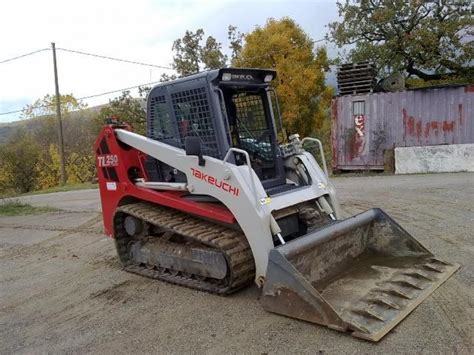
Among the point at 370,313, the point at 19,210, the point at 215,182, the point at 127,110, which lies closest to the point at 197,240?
the point at 215,182

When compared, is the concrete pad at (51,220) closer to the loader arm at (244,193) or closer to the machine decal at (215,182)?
the loader arm at (244,193)

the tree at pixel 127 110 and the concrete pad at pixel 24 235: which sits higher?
the tree at pixel 127 110

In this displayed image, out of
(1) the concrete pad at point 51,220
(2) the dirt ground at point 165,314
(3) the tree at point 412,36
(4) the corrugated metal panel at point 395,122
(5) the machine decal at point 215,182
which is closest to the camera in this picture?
(2) the dirt ground at point 165,314

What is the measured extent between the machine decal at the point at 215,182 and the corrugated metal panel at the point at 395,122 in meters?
12.3

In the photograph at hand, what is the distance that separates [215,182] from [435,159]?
37.1ft

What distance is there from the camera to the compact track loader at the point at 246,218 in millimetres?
4211

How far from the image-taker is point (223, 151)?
5016mm

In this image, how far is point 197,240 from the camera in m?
4.99

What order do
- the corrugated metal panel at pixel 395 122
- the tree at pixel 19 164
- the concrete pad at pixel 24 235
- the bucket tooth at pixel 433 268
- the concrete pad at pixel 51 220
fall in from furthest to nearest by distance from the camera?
the tree at pixel 19 164
the corrugated metal panel at pixel 395 122
the concrete pad at pixel 51 220
the concrete pad at pixel 24 235
the bucket tooth at pixel 433 268

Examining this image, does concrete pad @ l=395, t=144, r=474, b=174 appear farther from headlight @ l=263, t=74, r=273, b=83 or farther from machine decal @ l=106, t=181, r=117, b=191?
machine decal @ l=106, t=181, r=117, b=191

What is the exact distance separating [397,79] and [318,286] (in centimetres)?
1409

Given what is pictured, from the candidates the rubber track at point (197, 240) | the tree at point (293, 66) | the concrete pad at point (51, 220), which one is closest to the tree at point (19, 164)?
the tree at point (293, 66)

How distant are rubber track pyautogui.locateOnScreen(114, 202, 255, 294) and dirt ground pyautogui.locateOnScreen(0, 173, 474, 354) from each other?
116 millimetres

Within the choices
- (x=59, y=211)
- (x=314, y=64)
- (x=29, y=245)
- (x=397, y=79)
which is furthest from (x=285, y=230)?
(x=314, y=64)
